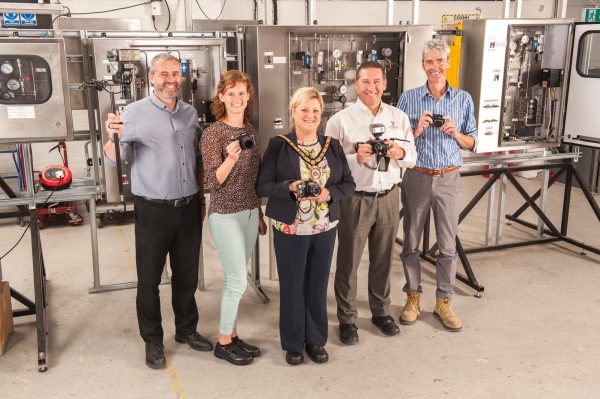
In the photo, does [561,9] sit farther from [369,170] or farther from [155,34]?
[155,34]

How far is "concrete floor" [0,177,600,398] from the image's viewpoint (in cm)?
302

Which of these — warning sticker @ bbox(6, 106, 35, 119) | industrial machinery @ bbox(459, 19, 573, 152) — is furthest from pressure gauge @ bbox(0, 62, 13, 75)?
industrial machinery @ bbox(459, 19, 573, 152)

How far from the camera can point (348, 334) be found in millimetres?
3439

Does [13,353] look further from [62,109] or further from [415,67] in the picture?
[415,67]

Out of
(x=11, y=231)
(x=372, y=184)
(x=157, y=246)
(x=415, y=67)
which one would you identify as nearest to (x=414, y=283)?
(x=372, y=184)

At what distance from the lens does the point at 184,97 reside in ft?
17.5

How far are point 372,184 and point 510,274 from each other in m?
2.08

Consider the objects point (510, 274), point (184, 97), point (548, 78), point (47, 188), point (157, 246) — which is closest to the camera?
point (157, 246)

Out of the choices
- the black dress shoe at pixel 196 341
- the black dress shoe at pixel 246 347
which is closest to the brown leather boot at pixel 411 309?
the black dress shoe at pixel 246 347

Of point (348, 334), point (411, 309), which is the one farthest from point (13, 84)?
point (411, 309)

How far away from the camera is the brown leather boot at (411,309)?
3.70 m

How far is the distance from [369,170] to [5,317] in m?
2.43

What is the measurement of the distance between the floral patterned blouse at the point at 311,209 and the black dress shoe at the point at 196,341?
37.1 inches

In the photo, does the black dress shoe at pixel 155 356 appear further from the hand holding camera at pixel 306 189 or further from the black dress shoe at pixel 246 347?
the hand holding camera at pixel 306 189
